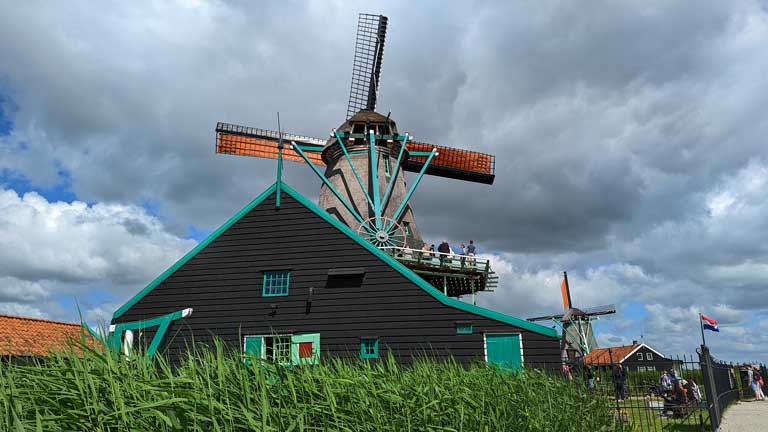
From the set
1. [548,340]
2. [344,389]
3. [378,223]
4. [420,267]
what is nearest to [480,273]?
[420,267]

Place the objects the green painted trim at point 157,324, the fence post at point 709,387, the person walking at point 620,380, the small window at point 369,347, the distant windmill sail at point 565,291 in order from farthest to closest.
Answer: the distant windmill sail at point 565,291 < the green painted trim at point 157,324 < the small window at point 369,347 < the fence post at point 709,387 < the person walking at point 620,380

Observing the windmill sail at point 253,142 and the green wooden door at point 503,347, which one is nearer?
the green wooden door at point 503,347

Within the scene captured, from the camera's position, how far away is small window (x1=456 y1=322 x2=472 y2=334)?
1395cm

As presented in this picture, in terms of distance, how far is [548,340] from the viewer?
14000 mm

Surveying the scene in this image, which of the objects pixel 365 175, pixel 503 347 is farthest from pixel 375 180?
pixel 503 347

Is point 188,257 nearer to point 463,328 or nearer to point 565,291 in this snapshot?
point 463,328

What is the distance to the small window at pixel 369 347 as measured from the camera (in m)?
14.1

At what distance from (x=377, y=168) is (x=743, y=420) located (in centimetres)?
1802

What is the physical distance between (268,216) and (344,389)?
11.4 meters

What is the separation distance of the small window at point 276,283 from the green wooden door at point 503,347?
612 centimetres

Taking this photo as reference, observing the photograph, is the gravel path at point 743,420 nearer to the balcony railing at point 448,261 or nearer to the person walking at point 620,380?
the person walking at point 620,380

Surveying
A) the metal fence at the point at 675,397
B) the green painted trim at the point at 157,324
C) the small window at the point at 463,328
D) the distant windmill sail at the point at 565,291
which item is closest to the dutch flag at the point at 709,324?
the metal fence at the point at 675,397

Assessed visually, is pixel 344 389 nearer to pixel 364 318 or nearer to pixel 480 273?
pixel 364 318

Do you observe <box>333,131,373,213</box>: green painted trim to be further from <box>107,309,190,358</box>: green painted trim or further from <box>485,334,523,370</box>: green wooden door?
<box>485,334,523,370</box>: green wooden door
